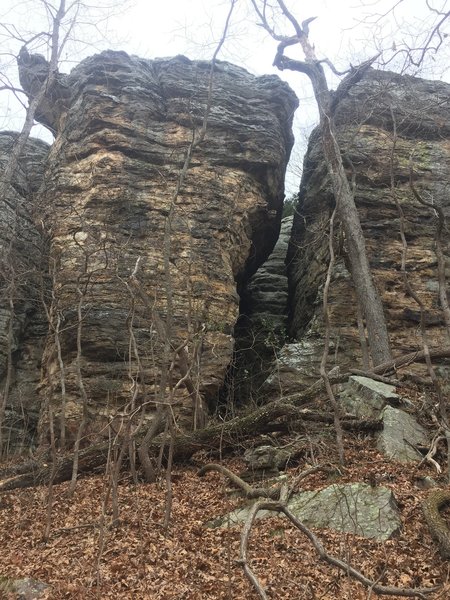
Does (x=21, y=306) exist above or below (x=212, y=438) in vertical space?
above

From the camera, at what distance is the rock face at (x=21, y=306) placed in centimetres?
1192

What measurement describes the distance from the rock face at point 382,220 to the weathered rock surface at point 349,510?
540cm

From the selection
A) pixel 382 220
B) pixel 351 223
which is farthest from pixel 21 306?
pixel 382 220

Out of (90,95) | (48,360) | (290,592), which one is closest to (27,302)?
(48,360)

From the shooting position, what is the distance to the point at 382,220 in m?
14.9

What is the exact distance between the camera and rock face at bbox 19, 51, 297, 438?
1130 centimetres

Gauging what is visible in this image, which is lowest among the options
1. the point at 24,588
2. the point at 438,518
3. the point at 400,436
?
the point at 24,588

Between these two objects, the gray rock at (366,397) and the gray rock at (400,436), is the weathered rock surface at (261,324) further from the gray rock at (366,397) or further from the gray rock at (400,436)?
the gray rock at (400,436)

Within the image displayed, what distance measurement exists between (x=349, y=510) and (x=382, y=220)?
10.7 meters

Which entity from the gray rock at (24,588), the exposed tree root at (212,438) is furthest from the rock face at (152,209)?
the gray rock at (24,588)

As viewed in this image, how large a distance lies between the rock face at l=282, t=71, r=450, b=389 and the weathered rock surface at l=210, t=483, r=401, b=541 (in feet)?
17.7

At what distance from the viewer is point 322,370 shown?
8.12m

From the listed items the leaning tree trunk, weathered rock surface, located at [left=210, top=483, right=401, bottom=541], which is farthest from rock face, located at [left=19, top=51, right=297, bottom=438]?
weathered rock surface, located at [left=210, top=483, right=401, bottom=541]

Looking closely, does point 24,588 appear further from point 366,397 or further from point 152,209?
point 152,209
